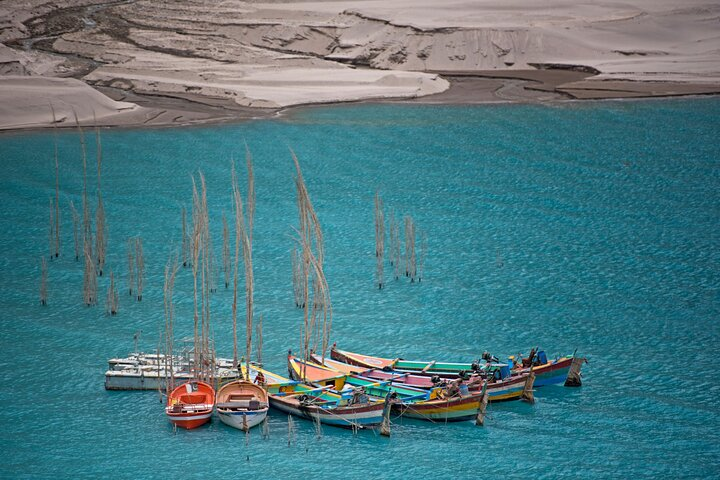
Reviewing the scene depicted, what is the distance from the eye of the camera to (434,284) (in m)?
37.6

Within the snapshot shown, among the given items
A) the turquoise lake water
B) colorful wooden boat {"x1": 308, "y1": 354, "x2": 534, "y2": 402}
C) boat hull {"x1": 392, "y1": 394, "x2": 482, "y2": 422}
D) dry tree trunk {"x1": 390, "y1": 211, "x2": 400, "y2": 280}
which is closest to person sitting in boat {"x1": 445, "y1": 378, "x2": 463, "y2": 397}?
boat hull {"x1": 392, "y1": 394, "x2": 482, "y2": 422}

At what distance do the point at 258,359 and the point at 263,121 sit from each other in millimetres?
38117

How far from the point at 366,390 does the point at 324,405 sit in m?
1.45

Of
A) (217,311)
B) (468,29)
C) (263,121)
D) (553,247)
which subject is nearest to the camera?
(217,311)

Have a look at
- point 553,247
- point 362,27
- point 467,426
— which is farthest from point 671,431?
point 362,27

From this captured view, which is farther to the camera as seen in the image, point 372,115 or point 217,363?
point 372,115

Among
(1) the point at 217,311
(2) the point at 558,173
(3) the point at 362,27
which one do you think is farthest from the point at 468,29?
(1) the point at 217,311

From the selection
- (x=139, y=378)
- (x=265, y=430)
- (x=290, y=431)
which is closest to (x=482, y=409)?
(x=290, y=431)

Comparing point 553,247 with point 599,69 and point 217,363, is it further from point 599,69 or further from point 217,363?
point 599,69

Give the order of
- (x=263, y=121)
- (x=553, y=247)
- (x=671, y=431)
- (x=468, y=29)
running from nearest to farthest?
(x=671, y=431)
(x=553, y=247)
(x=263, y=121)
(x=468, y=29)

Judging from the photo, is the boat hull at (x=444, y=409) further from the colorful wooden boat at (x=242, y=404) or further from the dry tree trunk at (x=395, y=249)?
the dry tree trunk at (x=395, y=249)

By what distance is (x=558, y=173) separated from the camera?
5259 centimetres

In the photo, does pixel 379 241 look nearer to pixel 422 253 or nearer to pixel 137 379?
pixel 422 253

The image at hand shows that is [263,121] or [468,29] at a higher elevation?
[468,29]
